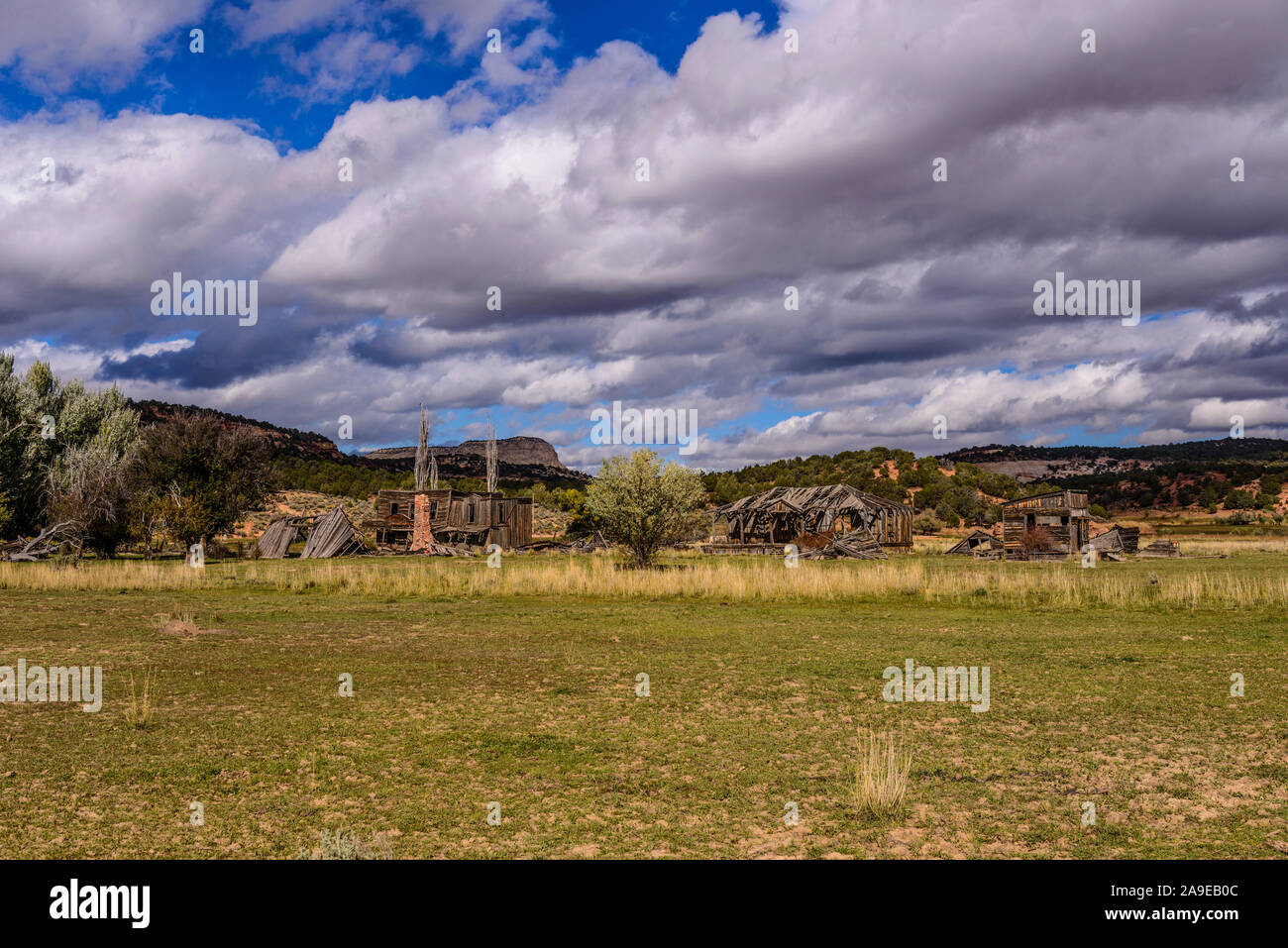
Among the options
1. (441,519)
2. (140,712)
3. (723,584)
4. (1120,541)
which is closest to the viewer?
(140,712)

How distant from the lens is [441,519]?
50.5 m

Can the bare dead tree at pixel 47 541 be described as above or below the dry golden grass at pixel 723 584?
above

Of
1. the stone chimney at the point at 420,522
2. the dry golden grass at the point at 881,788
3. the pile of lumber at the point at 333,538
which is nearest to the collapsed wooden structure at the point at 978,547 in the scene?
the stone chimney at the point at 420,522

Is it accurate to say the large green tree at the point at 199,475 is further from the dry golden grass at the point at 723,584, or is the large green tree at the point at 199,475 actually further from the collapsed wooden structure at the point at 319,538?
the dry golden grass at the point at 723,584

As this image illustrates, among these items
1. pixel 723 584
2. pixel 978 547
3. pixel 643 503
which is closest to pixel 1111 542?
pixel 978 547

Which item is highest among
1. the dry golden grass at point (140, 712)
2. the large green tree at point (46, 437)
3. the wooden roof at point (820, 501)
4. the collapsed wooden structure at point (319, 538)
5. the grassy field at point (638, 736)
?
the large green tree at point (46, 437)

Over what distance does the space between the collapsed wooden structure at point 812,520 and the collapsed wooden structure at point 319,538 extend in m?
18.6

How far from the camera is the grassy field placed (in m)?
6.00

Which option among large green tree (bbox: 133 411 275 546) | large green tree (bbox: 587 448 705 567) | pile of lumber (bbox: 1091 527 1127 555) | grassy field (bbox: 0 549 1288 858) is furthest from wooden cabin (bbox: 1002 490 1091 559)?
large green tree (bbox: 133 411 275 546)

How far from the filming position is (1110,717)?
9.52 metres

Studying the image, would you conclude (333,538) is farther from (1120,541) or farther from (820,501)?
(1120,541)

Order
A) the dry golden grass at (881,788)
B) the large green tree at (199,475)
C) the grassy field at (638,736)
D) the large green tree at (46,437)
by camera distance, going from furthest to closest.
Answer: the large green tree at (46,437) < the large green tree at (199,475) < the dry golden grass at (881,788) < the grassy field at (638,736)

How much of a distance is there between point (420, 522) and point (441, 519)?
57.0 inches

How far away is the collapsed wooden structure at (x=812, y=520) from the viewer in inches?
1953
